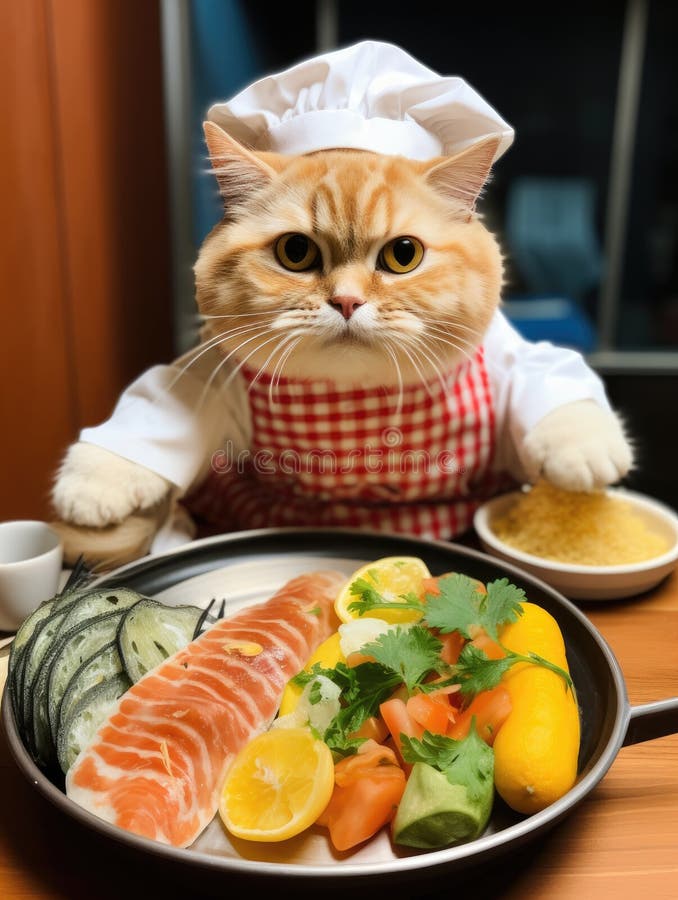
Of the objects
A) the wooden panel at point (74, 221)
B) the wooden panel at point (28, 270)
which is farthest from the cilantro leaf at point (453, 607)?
the wooden panel at point (28, 270)

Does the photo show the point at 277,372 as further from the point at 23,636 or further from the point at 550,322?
the point at 550,322

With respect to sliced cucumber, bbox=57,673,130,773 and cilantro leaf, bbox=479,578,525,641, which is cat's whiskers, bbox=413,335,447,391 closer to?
cilantro leaf, bbox=479,578,525,641

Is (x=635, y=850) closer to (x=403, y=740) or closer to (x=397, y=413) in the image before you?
(x=403, y=740)

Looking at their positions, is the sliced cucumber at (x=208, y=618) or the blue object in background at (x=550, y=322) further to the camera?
the blue object in background at (x=550, y=322)

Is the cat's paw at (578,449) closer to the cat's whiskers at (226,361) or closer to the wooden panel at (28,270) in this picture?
the cat's whiskers at (226,361)

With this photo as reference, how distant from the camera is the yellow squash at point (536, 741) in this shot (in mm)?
546

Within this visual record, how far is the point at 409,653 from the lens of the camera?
25.0 inches

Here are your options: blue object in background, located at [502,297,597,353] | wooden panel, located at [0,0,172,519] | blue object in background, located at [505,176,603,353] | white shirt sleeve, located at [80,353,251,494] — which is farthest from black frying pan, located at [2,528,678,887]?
blue object in background, located at [505,176,603,353]

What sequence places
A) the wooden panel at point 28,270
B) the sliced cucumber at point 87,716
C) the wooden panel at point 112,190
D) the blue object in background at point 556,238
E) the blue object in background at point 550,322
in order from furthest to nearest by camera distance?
the blue object in background at point 556,238 → the blue object in background at point 550,322 → the wooden panel at point 112,190 → the wooden panel at point 28,270 → the sliced cucumber at point 87,716

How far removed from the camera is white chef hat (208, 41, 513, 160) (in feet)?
2.68

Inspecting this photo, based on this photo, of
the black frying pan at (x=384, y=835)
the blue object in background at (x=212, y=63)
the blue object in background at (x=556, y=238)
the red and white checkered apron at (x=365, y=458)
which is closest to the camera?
the black frying pan at (x=384, y=835)

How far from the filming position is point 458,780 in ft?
1.75

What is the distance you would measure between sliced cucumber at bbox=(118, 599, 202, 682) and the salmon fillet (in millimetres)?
15

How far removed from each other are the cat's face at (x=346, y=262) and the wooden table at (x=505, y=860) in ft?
1.48
